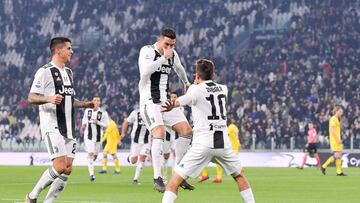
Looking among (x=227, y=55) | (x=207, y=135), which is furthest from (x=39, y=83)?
(x=227, y=55)

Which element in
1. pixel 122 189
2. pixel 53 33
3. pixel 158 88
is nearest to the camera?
pixel 158 88

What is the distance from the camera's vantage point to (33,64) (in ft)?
182

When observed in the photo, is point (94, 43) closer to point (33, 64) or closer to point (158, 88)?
point (33, 64)

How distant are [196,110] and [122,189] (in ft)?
28.2

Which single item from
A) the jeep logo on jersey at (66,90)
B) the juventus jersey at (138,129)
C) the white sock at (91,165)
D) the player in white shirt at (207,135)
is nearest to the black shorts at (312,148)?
the juventus jersey at (138,129)

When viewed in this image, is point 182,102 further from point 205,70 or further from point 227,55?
point 227,55

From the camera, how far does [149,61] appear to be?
1605 cm

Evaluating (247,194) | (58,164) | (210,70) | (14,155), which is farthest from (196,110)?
(14,155)

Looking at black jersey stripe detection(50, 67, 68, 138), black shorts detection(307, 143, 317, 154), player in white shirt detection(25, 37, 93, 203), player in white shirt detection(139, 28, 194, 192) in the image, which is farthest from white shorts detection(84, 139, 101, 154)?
black jersey stripe detection(50, 67, 68, 138)

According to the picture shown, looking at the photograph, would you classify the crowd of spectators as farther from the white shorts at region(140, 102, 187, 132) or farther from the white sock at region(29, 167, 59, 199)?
the white sock at region(29, 167, 59, 199)

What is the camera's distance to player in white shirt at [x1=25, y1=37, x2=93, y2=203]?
475 inches

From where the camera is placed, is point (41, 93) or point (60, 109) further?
point (60, 109)

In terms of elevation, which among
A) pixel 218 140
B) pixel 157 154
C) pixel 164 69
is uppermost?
pixel 164 69

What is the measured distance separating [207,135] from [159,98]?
14.0 ft
